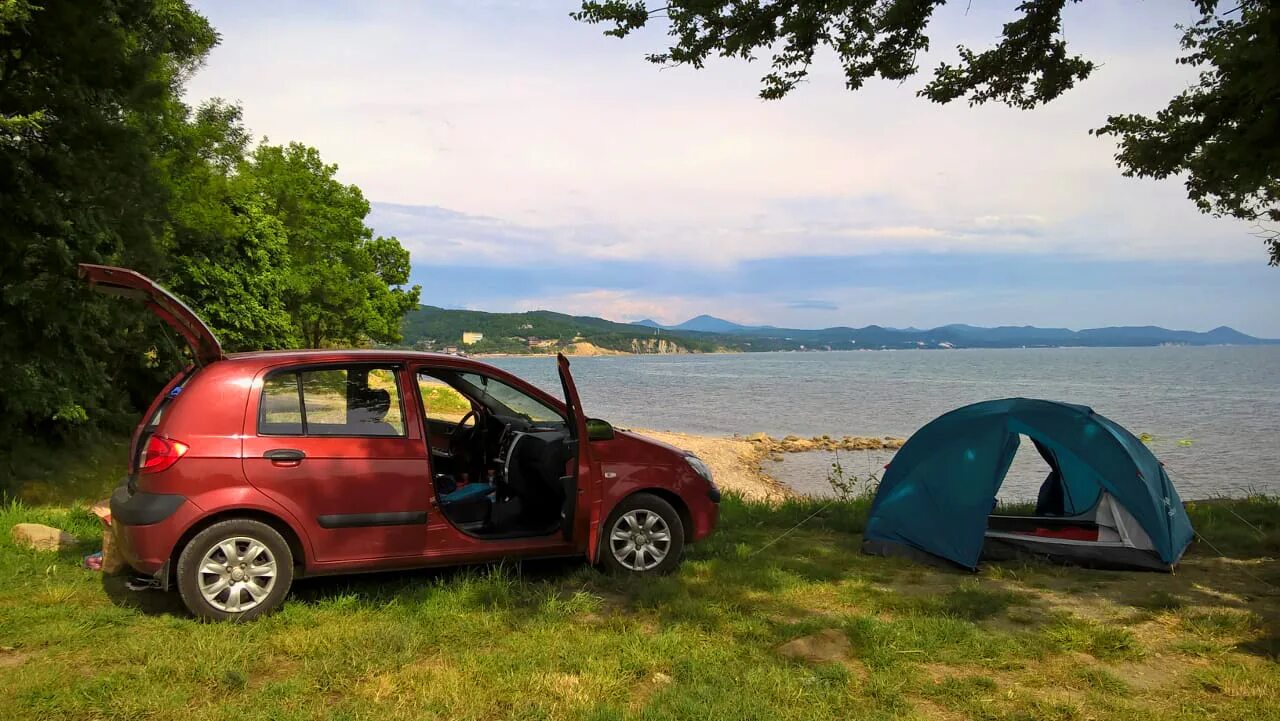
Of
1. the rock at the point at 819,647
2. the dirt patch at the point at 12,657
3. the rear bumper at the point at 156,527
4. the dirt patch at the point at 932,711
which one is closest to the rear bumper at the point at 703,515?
the rock at the point at 819,647

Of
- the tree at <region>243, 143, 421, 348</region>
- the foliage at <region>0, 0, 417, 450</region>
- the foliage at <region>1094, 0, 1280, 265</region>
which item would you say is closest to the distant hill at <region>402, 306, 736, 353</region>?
the tree at <region>243, 143, 421, 348</region>

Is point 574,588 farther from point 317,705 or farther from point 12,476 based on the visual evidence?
point 12,476

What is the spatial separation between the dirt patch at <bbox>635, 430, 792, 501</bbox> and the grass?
12902 mm

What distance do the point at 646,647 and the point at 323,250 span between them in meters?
40.4

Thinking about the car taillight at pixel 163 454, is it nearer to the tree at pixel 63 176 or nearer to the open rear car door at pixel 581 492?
the open rear car door at pixel 581 492

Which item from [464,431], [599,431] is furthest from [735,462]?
[599,431]

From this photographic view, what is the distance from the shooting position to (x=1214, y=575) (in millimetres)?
6867

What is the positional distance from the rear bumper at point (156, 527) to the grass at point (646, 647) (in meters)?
0.42

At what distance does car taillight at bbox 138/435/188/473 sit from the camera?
16.0 ft

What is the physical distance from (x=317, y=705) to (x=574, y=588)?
2.24m

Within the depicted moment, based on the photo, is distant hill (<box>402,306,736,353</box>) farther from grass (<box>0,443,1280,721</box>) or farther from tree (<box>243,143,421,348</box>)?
grass (<box>0,443,1280,721</box>)

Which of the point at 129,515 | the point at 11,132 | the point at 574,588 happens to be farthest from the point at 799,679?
the point at 11,132

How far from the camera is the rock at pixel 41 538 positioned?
675cm

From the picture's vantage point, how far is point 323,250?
4097 cm
